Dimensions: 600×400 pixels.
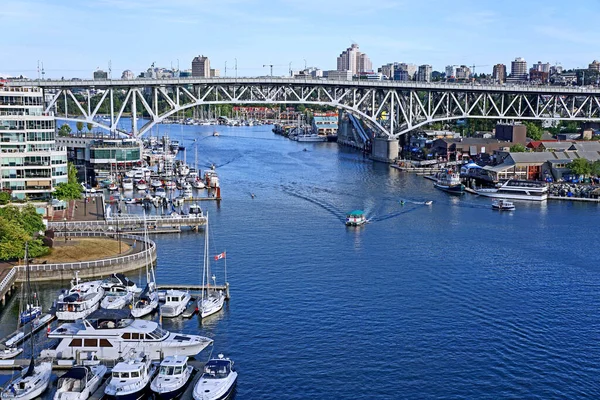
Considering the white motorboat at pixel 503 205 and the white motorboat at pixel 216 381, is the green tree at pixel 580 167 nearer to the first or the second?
the white motorboat at pixel 503 205

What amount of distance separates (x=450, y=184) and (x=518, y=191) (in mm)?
4228

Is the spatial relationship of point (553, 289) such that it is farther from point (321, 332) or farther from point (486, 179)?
point (486, 179)

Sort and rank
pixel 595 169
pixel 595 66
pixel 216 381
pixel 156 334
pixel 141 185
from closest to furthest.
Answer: pixel 216 381
pixel 156 334
pixel 141 185
pixel 595 169
pixel 595 66

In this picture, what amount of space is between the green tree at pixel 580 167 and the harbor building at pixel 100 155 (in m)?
27.1

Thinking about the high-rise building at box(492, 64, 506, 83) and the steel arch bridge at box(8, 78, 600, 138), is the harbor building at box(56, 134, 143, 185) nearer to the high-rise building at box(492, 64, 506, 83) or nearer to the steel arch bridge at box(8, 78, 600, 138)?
the steel arch bridge at box(8, 78, 600, 138)

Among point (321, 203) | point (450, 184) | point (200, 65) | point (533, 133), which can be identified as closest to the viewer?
point (321, 203)

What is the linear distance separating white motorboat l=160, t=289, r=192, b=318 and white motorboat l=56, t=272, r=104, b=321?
6.37ft

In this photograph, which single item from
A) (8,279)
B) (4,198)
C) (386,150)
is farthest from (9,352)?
(386,150)

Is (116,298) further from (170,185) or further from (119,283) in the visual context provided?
(170,185)

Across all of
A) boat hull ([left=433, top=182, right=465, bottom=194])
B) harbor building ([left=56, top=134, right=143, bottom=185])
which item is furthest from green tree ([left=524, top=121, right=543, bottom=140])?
harbor building ([left=56, top=134, right=143, bottom=185])

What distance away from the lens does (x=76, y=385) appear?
15500mm

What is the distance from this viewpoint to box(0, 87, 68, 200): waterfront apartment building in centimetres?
3306

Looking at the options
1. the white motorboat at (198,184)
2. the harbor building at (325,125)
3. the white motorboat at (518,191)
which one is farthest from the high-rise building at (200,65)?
the white motorboat at (518,191)

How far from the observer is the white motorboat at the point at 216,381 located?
15.5 metres
